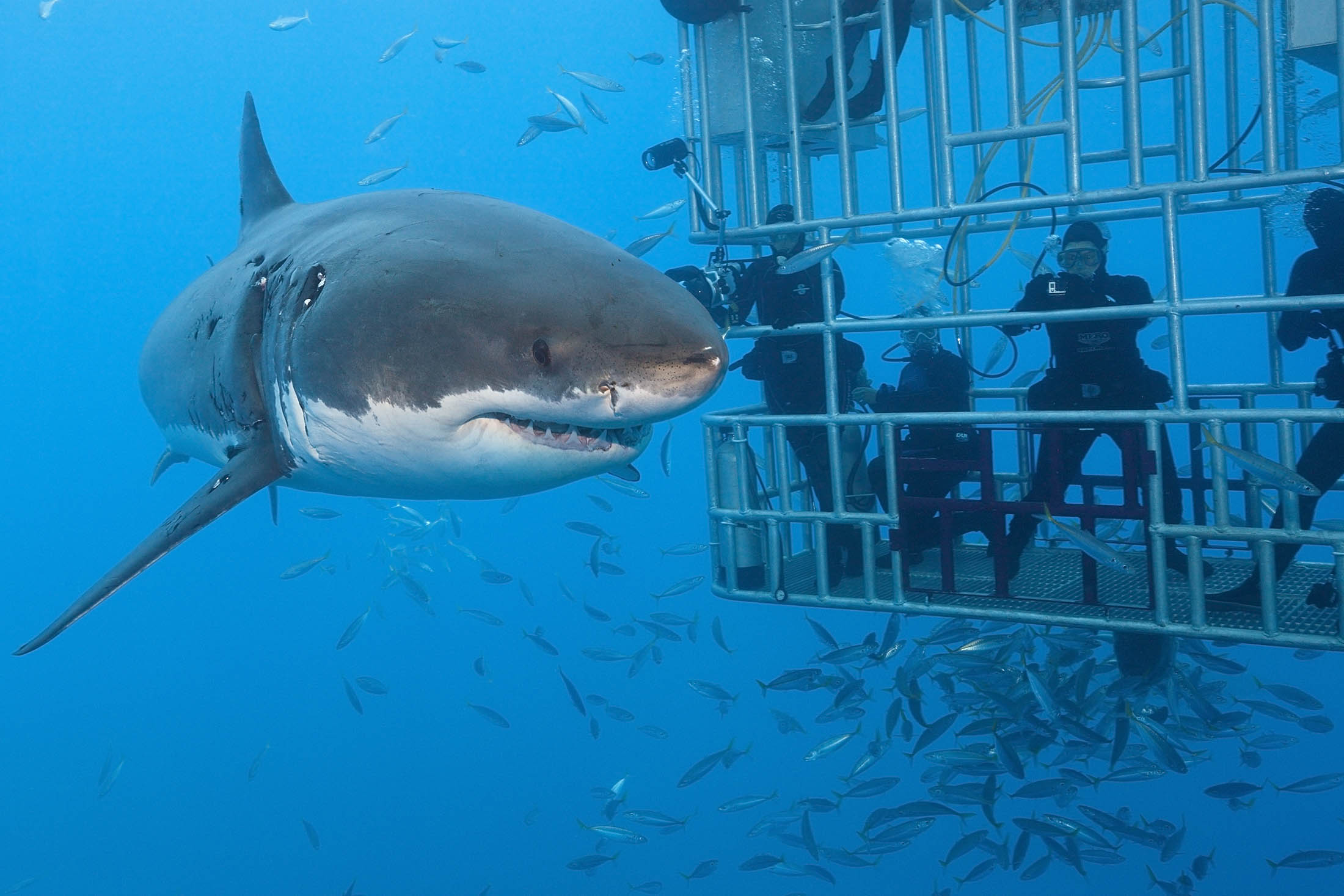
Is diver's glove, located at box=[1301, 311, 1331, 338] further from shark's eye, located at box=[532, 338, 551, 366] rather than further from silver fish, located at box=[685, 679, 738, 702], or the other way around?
silver fish, located at box=[685, 679, 738, 702]

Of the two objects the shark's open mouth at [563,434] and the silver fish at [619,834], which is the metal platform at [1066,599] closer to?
the shark's open mouth at [563,434]

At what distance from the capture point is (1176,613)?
12.4ft

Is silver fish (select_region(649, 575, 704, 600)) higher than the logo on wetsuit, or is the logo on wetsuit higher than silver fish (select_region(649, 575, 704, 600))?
the logo on wetsuit

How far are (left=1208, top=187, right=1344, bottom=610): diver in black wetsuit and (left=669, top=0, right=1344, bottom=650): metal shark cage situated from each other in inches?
6.8

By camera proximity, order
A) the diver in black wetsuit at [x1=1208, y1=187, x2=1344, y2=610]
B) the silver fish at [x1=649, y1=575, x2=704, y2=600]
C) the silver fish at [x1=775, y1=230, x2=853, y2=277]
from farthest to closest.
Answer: the silver fish at [x1=649, y1=575, x2=704, y2=600]
the silver fish at [x1=775, y1=230, x2=853, y2=277]
the diver in black wetsuit at [x1=1208, y1=187, x2=1344, y2=610]

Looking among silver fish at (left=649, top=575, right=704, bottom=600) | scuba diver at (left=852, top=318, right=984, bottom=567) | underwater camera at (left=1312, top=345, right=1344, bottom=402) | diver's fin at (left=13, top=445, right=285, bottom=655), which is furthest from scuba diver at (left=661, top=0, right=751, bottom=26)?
silver fish at (left=649, top=575, right=704, bottom=600)

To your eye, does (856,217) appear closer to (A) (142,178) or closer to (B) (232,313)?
(B) (232,313)

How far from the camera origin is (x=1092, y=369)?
4535mm

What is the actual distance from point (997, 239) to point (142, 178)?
325ft

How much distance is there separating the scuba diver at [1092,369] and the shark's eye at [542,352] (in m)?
3.26

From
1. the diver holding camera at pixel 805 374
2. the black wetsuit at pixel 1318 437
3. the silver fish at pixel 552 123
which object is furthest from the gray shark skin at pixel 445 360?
the silver fish at pixel 552 123

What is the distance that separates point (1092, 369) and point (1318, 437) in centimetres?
106

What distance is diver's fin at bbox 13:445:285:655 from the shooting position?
2312mm

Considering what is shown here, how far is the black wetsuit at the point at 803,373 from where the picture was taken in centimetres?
527
